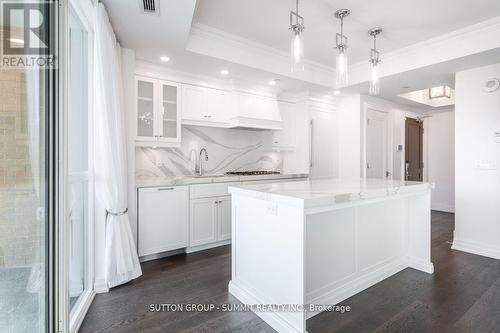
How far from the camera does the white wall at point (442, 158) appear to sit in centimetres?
578

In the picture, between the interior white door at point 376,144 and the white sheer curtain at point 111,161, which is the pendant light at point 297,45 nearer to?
the white sheer curtain at point 111,161

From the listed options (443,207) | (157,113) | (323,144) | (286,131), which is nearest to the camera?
(157,113)

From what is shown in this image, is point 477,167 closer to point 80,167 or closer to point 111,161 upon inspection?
point 111,161

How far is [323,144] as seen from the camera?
495 cm

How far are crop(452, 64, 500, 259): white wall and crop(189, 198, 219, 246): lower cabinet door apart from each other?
324 cm

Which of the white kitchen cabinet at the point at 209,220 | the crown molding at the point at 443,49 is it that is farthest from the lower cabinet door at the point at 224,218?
the crown molding at the point at 443,49

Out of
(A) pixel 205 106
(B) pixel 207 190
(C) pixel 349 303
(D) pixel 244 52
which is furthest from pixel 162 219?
(D) pixel 244 52

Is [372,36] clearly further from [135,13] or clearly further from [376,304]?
[376,304]

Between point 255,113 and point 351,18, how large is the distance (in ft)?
5.84

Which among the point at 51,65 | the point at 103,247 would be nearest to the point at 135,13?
the point at 51,65

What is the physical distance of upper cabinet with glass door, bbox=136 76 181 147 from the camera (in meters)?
3.21

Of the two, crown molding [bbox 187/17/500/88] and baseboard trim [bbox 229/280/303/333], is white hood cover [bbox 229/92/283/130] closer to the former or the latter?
crown molding [bbox 187/17/500/88]

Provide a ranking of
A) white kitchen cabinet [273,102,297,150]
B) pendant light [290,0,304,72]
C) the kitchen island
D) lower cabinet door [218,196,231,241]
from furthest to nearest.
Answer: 1. white kitchen cabinet [273,102,297,150]
2. lower cabinet door [218,196,231,241]
3. pendant light [290,0,304,72]
4. the kitchen island

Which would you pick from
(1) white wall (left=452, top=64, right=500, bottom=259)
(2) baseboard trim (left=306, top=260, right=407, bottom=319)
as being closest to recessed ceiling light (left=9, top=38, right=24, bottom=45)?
(2) baseboard trim (left=306, top=260, right=407, bottom=319)
